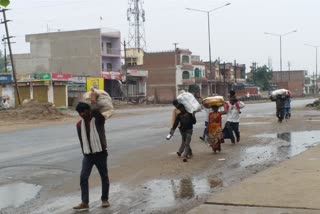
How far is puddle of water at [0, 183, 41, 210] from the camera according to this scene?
8469mm

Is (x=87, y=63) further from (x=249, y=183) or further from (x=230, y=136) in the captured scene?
(x=249, y=183)

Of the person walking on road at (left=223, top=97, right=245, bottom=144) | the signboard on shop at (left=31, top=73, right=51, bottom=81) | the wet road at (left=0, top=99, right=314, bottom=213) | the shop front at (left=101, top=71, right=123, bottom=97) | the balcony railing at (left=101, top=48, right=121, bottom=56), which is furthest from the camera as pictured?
the balcony railing at (left=101, top=48, right=121, bottom=56)

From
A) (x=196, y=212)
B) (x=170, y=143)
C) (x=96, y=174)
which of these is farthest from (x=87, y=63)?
(x=196, y=212)

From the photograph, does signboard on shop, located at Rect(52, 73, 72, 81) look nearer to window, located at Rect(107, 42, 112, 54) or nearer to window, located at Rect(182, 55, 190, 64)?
window, located at Rect(107, 42, 112, 54)

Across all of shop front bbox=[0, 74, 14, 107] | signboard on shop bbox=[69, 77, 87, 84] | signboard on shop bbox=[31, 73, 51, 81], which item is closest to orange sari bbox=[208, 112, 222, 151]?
signboard on shop bbox=[31, 73, 51, 81]

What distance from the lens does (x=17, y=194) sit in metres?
9.23

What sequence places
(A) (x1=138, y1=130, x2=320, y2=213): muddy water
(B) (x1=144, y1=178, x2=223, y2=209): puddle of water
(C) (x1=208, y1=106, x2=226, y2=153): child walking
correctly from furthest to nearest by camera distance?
(C) (x1=208, y1=106, x2=226, y2=153): child walking < (A) (x1=138, y1=130, x2=320, y2=213): muddy water < (B) (x1=144, y1=178, x2=223, y2=209): puddle of water

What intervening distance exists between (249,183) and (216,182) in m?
1.19

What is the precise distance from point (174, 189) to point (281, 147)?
20.9 feet

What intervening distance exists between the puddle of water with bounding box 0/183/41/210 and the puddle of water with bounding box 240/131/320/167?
446 cm

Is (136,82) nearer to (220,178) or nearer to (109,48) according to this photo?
(109,48)

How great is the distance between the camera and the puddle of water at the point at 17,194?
847cm

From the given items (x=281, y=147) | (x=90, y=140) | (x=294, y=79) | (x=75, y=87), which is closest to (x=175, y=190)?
(x=90, y=140)

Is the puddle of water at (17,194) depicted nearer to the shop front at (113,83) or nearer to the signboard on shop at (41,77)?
the signboard on shop at (41,77)
